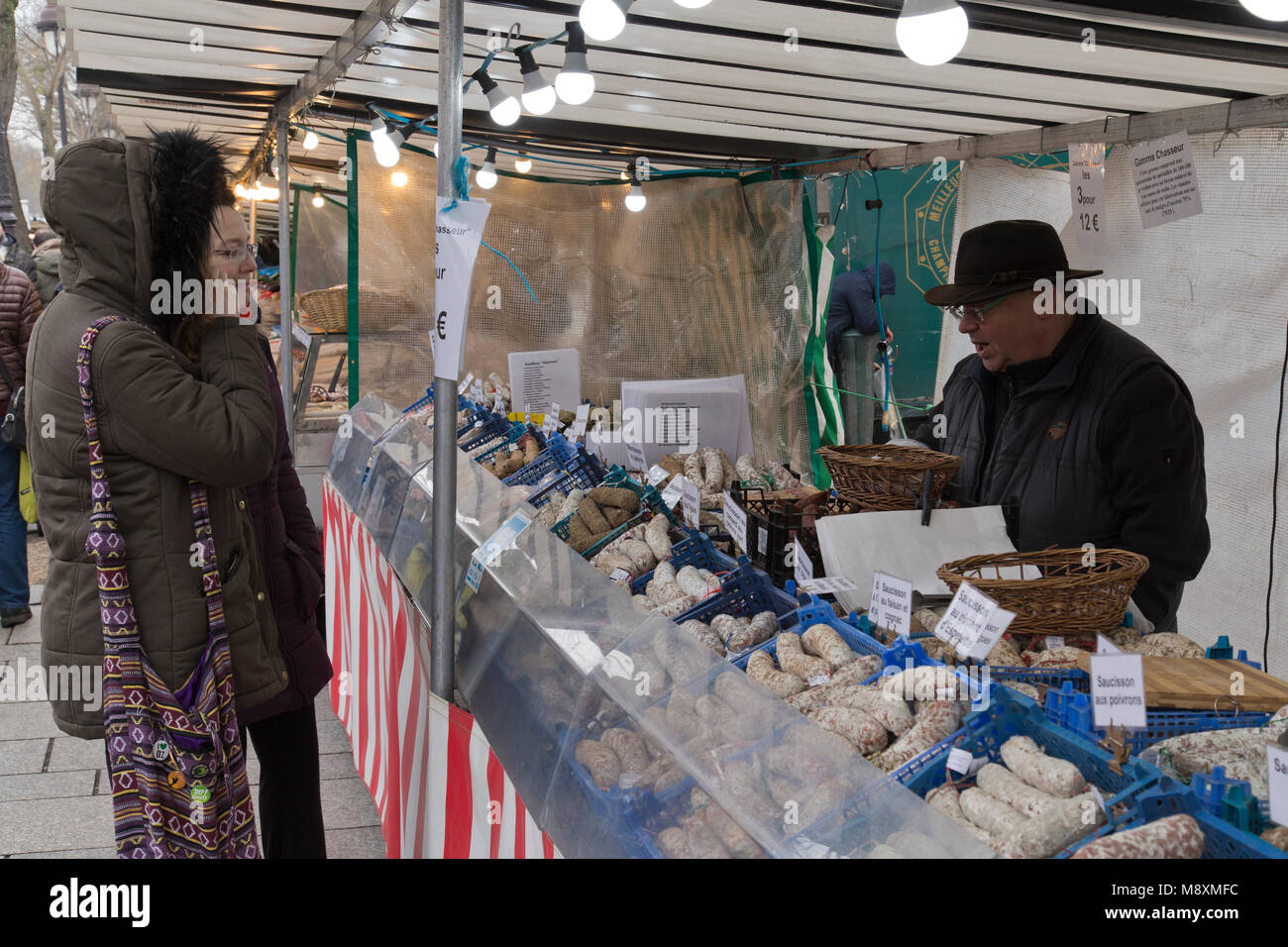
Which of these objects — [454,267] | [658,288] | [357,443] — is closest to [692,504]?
[454,267]

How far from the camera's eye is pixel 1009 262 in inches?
119

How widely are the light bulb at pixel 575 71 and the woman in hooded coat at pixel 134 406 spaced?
4.00 feet

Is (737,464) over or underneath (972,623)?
over

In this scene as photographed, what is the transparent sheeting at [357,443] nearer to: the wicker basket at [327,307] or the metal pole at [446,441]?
the wicker basket at [327,307]

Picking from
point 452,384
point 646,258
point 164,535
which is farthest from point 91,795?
point 646,258

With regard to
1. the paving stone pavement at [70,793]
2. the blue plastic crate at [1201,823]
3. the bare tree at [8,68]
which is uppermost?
the bare tree at [8,68]

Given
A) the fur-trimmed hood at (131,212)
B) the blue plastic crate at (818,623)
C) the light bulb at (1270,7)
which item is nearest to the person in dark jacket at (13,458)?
the fur-trimmed hood at (131,212)

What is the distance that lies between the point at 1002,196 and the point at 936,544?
10.6ft

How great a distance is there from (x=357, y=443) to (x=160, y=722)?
276cm

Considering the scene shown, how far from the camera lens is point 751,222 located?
6.37 meters

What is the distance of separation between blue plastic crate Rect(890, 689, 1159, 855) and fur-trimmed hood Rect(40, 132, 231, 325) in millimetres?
1821

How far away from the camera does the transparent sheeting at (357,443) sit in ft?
14.7

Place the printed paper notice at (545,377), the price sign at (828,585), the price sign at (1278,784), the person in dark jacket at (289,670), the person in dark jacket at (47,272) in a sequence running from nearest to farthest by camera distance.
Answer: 1. the price sign at (1278,784)
2. the price sign at (828,585)
3. the person in dark jacket at (289,670)
4. the printed paper notice at (545,377)
5. the person in dark jacket at (47,272)

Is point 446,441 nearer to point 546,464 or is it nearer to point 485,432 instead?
point 546,464
